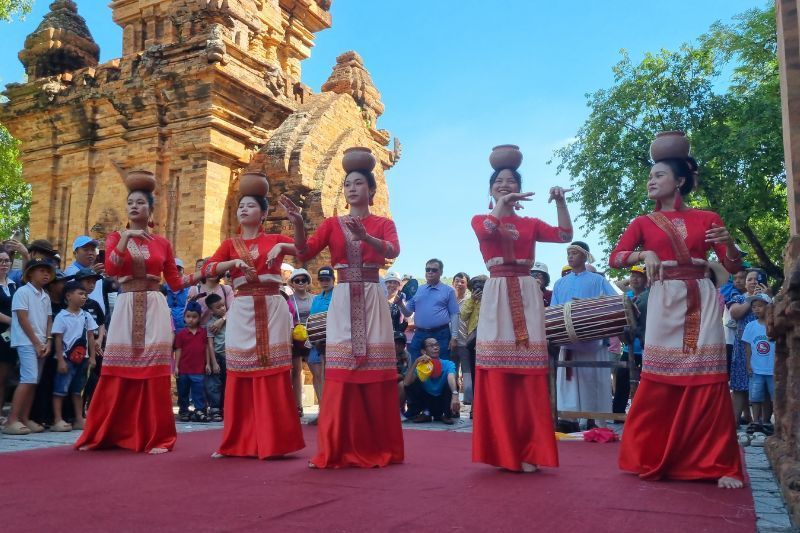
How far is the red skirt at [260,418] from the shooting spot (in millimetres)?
4555

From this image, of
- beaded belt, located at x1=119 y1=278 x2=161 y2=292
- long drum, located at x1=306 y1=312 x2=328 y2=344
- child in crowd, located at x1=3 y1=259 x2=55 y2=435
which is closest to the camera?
beaded belt, located at x1=119 y1=278 x2=161 y2=292

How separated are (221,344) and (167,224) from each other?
11.4 feet

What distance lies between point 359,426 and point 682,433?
1.83 meters

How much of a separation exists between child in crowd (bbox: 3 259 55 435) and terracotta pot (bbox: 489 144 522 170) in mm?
4213

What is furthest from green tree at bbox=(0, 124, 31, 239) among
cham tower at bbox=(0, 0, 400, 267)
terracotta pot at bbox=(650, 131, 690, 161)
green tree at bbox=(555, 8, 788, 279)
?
terracotta pot at bbox=(650, 131, 690, 161)

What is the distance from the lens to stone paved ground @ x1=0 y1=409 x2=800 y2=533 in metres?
2.99

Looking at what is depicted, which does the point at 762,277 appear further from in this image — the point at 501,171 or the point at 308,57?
the point at 308,57

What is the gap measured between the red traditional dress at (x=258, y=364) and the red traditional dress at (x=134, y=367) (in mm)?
590

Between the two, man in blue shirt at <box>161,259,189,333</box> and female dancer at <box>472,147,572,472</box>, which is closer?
female dancer at <box>472,147,572,472</box>

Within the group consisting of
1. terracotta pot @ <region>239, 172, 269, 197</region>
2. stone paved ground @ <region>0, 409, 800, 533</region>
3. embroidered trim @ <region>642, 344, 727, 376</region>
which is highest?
terracotta pot @ <region>239, 172, 269, 197</region>

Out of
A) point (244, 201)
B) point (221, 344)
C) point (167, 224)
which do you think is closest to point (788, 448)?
point (244, 201)

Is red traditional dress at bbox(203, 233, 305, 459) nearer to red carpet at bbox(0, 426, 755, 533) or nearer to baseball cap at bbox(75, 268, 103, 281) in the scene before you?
red carpet at bbox(0, 426, 755, 533)

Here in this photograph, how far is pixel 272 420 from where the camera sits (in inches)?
180

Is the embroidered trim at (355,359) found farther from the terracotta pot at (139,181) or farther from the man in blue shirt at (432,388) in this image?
the man in blue shirt at (432,388)
